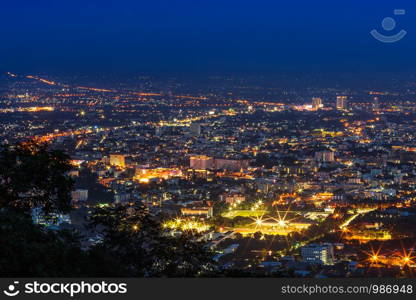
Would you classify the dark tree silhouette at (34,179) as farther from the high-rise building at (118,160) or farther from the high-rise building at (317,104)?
the high-rise building at (317,104)

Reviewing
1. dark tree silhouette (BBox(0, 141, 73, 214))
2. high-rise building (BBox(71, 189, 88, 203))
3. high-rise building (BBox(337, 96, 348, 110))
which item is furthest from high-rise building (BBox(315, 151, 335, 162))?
dark tree silhouette (BBox(0, 141, 73, 214))

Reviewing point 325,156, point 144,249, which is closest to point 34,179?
point 144,249

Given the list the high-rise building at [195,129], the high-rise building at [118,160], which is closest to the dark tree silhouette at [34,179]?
the high-rise building at [118,160]

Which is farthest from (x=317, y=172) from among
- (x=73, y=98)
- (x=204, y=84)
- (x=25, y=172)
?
(x=204, y=84)

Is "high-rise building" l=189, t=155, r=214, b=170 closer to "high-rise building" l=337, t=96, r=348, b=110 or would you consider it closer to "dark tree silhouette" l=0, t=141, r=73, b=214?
"dark tree silhouette" l=0, t=141, r=73, b=214

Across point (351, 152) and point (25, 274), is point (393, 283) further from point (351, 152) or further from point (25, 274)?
point (351, 152)

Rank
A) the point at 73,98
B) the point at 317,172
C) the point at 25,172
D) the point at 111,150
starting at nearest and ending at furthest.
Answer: the point at 25,172 → the point at 317,172 → the point at 111,150 → the point at 73,98
